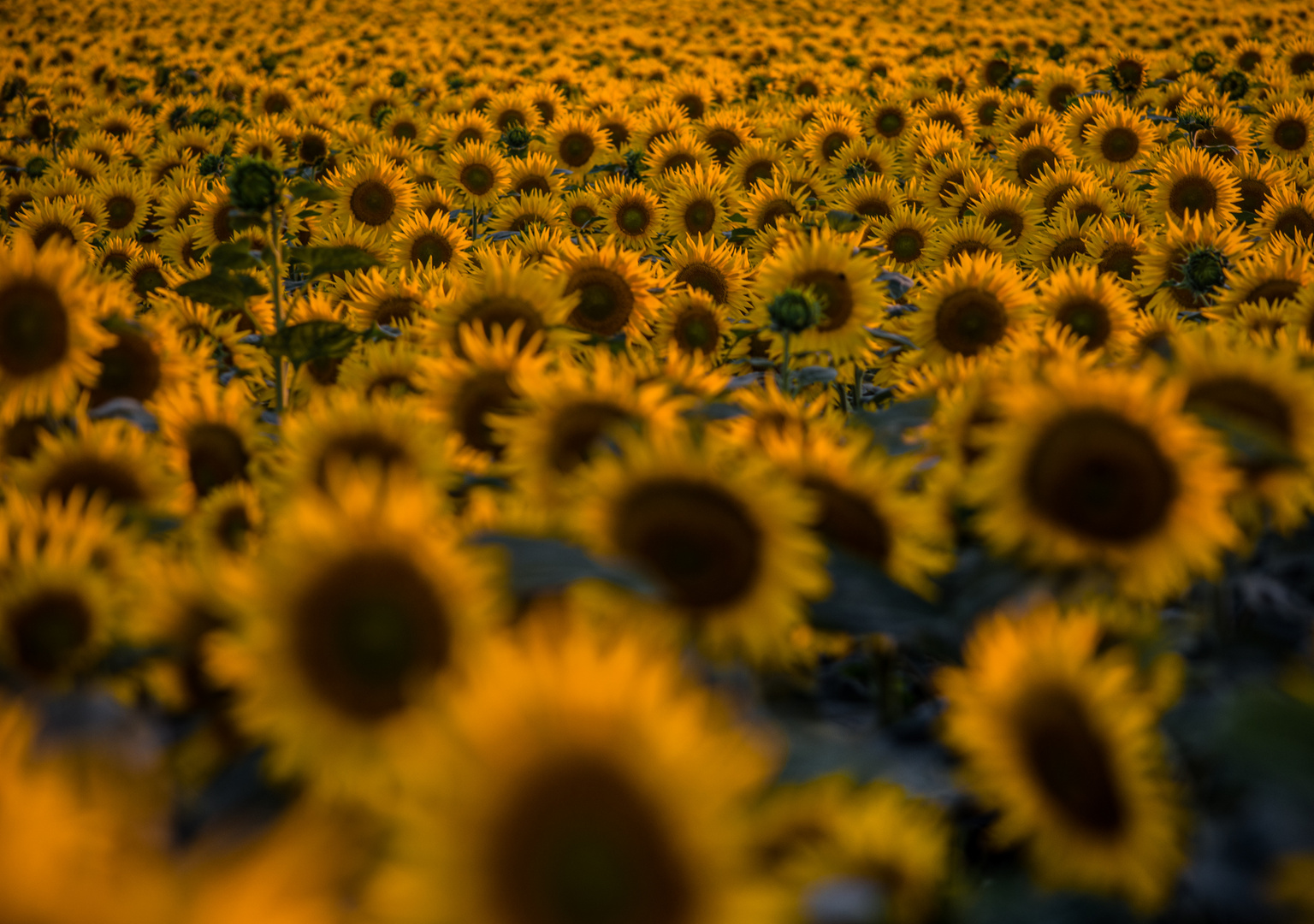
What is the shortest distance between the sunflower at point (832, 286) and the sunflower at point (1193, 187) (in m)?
3.17

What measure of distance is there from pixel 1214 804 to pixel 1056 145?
6.46 metres

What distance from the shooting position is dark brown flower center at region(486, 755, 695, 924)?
0.90m

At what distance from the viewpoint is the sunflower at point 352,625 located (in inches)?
46.3

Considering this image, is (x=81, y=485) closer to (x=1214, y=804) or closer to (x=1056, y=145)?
(x=1214, y=804)

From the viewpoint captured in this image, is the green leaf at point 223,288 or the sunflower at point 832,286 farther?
the sunflower at point 832,286

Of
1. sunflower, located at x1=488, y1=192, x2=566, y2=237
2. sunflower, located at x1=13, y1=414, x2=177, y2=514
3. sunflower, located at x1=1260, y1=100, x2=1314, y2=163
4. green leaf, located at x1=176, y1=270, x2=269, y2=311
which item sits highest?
sunflower, located at x1=1260, y1=100, x2=1314, y2=163

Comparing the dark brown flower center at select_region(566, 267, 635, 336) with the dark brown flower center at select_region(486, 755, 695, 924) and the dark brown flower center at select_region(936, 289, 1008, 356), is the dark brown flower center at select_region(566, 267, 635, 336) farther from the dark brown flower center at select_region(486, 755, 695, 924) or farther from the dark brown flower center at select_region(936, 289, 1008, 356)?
the dark brown flower center at select_region(486, 755, 695, 924)

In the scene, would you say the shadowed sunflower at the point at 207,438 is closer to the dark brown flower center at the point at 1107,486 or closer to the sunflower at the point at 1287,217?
the dark brown flower center at the point at 1107,486

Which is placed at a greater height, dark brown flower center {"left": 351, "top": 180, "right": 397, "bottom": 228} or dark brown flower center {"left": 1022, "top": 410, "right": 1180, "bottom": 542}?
dark brown flower center {"left": 1022, "top": 410, "right": 1180, "bottom": 542}

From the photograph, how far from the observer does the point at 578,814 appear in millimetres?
919

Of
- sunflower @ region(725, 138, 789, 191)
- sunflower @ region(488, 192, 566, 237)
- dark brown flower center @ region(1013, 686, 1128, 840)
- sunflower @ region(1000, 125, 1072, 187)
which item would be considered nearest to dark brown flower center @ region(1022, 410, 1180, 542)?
dark brown flower center @ region(1013, 686, 1128, 840)

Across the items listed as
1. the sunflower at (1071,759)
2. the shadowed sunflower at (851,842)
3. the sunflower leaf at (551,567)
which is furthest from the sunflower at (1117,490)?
the sunflower leaf at (551,567)

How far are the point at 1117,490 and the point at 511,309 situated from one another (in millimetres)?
1612

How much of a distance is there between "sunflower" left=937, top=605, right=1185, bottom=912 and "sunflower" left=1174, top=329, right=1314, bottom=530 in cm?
56
